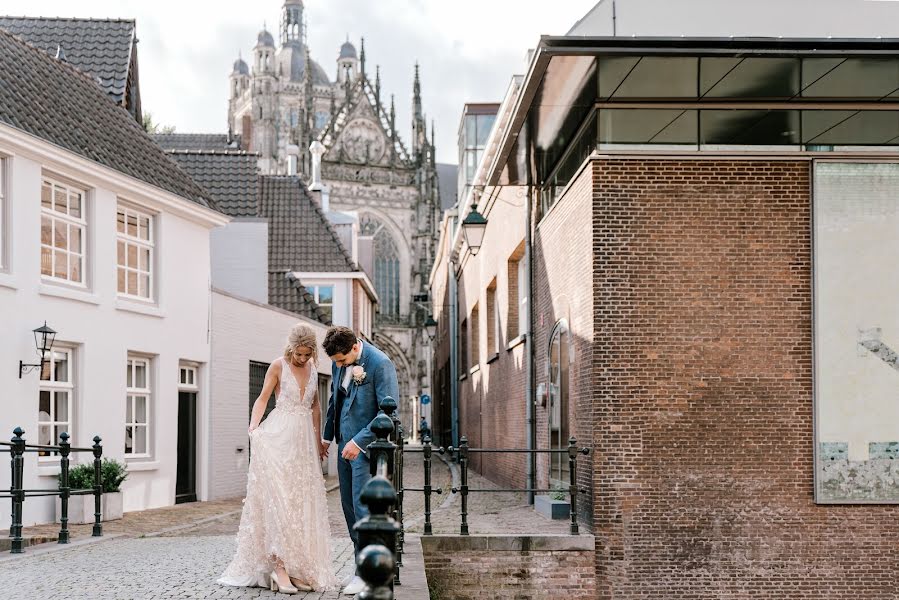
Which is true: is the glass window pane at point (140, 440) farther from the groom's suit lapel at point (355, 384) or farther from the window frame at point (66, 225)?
the groom's suit lapel at point (355, 384)

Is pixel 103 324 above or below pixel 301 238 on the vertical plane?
below

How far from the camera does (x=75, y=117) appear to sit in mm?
17641

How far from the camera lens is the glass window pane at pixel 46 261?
15719 millimetres

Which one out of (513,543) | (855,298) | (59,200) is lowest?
(513,543)

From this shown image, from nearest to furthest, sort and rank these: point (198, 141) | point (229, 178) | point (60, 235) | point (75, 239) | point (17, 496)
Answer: point (17, 496) < point (60, 235) < point (75, 239) < point (229, 178) < point (198, 141)

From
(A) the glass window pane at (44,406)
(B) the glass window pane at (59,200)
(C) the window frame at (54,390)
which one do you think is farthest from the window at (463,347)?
(A) the glass window pane at (44,406)

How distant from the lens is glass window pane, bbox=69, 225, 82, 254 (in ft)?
54.2

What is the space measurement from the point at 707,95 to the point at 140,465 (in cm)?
990

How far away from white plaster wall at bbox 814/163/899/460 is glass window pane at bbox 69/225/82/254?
971cm

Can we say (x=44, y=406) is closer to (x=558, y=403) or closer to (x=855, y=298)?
(x=558, y=403)

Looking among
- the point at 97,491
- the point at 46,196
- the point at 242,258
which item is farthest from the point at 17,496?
the point at 242,258

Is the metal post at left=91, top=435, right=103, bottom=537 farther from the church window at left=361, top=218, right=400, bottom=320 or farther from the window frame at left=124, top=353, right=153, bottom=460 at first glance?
the church window at left=361, top=218, right=400, bottom=320

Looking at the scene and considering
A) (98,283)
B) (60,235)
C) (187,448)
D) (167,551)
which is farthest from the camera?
(187,448)

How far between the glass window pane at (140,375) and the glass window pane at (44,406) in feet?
8.55
